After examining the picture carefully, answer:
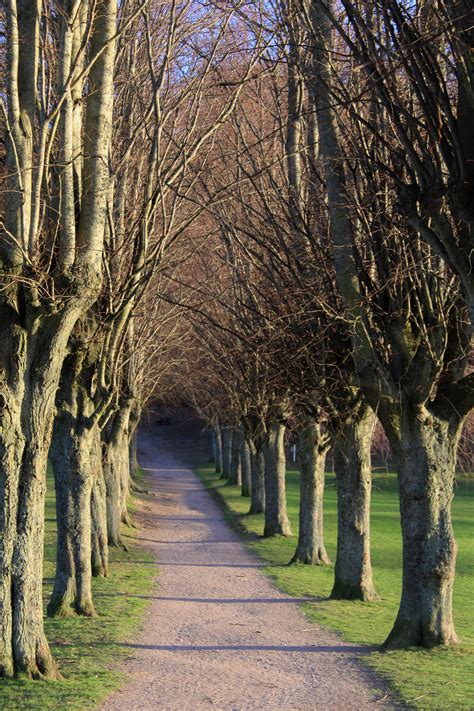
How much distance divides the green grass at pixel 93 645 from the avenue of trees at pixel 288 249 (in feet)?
1.30

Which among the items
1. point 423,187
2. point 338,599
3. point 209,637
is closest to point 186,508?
point 338,599

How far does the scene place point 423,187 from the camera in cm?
688

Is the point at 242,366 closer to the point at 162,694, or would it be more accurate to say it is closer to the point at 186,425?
the point at 162,694

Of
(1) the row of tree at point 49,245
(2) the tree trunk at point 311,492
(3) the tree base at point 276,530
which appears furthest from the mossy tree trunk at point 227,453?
(1) the row of tree at point 49,245

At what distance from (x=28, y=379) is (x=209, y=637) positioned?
466 centimetres

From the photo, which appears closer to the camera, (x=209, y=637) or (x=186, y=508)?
(x=209, y=637)

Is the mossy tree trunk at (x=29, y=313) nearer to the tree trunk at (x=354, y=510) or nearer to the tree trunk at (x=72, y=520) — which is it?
the tree trunk at (x=72, y=520)

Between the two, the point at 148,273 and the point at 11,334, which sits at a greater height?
the point at 148,273

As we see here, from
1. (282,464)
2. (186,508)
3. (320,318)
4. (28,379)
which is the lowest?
(186,508)

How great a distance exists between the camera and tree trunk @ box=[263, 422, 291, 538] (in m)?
23.8

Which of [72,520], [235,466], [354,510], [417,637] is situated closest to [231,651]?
A: [417,637]

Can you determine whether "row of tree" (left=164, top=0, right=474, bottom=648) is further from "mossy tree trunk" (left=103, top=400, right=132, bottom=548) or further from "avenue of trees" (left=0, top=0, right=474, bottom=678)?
"mossy tree trunk" (left=103, top=400, right=132, bottom=548)

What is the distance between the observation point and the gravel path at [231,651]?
8.30 meters

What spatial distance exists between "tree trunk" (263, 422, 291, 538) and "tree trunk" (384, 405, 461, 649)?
42.8 feet
